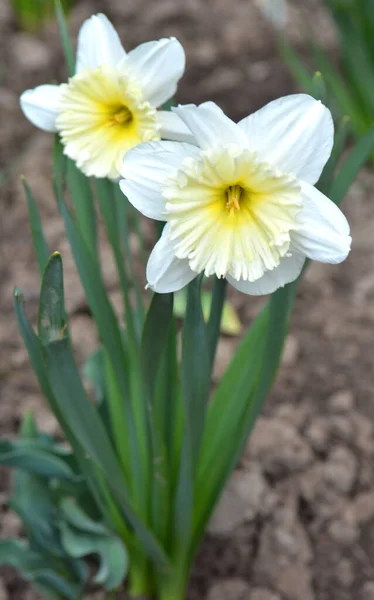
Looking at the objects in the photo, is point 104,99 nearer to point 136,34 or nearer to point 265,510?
point 265,510

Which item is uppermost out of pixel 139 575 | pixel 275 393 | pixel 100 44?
pixel 100 44

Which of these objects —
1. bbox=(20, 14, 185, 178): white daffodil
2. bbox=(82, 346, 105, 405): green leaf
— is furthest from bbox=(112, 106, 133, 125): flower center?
bbox=(82, 346, 105, 405): green leaf

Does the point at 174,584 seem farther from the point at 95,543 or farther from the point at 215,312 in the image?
the point at 215,312

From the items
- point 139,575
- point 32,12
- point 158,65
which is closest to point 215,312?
point 158,65

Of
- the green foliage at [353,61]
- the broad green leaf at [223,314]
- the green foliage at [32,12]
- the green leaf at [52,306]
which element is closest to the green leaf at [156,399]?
the green leaf at [52,306]

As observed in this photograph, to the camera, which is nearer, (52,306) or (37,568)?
(52,306)

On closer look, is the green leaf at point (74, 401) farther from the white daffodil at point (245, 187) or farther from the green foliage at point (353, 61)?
the green foliage at point (353, 61)

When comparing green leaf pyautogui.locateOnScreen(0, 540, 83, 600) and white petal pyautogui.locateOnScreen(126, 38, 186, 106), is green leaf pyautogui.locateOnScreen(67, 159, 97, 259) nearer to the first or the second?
white petal pyautogui.locateOnScreen(126, 38, 186, 106)
